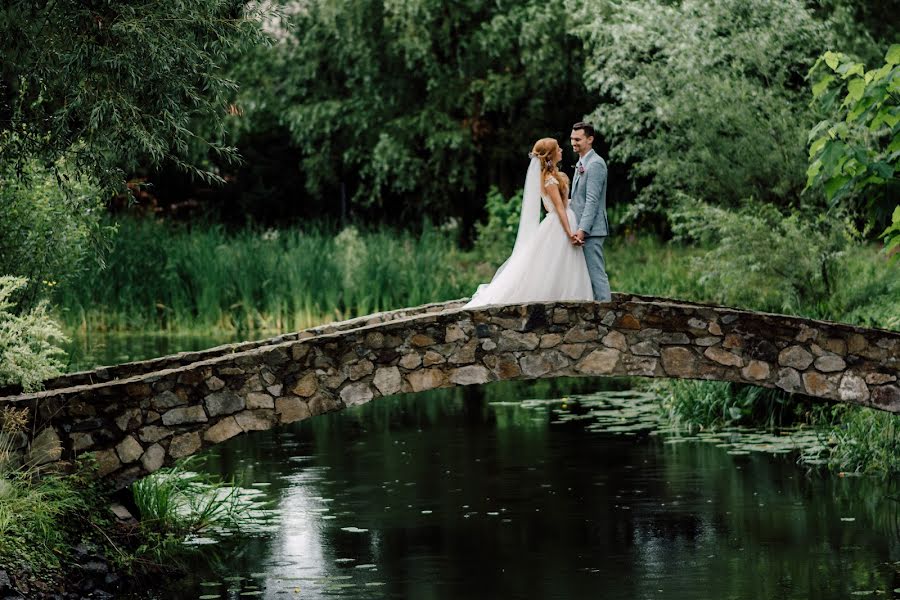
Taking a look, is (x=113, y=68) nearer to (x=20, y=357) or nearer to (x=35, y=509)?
(x=20, y=357)

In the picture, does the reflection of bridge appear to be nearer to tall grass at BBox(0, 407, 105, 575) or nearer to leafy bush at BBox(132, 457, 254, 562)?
tall grass at BBox(0, 407, 105, 575)

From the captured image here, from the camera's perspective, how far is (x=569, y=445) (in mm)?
15602

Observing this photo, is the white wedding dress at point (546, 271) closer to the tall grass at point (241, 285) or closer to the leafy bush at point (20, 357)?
the leafy bush at point (20, 357)

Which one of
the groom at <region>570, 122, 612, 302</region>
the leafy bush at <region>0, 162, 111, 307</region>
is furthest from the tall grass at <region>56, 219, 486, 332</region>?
the groom at <region>570, 122, 612, 302</region>

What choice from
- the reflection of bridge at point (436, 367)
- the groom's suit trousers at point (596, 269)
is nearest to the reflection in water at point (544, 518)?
the reflection of bridge at point (436, 367)

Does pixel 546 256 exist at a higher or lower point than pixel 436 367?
higher

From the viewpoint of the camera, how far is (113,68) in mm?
11562

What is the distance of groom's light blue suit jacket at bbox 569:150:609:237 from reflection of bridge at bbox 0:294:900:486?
2.99 feet

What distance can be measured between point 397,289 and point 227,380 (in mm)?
14022

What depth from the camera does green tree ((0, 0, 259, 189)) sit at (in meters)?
11.5

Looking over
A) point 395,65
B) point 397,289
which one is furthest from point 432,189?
point 397,289

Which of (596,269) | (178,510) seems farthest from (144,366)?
(596,269)

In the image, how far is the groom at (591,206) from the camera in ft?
39.5

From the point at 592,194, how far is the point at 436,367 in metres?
1.99
